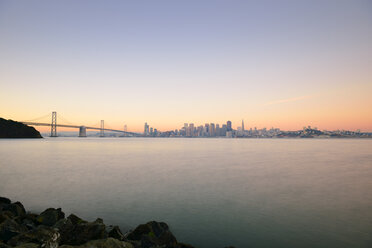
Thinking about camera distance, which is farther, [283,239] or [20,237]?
[283,239]

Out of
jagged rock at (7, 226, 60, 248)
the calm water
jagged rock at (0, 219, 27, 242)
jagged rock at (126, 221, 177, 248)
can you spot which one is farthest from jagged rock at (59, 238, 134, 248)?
the calm water

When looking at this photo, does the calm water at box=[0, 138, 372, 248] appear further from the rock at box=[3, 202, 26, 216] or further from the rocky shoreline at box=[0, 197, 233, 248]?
the rock at box=[3, 202, 26, 216]

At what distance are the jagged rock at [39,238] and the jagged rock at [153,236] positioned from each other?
1.40m

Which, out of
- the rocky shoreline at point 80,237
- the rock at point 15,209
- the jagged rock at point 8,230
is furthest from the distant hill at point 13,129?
the rocky shoreline at point 80,237

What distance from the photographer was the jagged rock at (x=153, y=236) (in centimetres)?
434

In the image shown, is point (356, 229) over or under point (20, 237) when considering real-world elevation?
under

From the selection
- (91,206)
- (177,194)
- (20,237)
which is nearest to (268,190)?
(177,194)

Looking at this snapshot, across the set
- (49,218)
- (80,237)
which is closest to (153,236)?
(80,237)

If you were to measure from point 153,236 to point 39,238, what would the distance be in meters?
2.03

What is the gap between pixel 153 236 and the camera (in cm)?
462

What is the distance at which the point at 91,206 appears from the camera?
7.66 m

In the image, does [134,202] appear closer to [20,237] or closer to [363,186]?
[20,237]

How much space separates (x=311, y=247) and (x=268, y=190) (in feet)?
16.4

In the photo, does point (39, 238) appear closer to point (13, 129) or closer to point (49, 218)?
point (49, 218)
